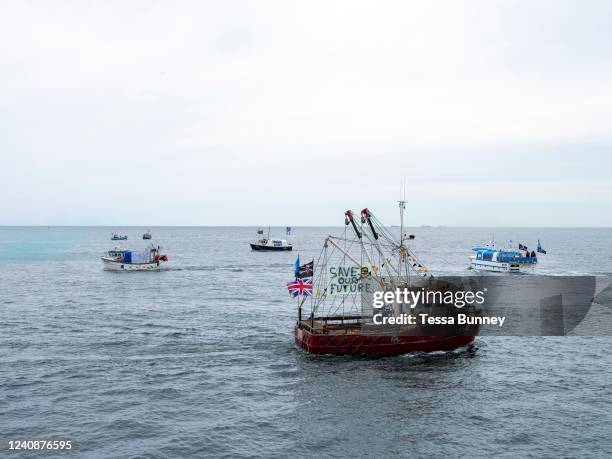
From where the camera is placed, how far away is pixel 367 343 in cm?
4662

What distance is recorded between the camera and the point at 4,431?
102 feet

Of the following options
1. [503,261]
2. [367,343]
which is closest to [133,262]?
[503,261]

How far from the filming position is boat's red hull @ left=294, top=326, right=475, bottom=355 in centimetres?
4638

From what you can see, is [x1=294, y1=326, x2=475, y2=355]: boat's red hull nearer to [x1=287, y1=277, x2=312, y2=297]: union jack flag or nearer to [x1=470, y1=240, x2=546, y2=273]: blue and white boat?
[x1=287, y1=277, x2=312, y2=297]: union jack flag

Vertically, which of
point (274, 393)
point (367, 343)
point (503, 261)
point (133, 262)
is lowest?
point (274, 393)

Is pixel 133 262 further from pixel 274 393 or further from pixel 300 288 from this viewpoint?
pixel 274 393

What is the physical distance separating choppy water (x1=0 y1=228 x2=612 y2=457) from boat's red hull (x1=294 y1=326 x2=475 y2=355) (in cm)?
84

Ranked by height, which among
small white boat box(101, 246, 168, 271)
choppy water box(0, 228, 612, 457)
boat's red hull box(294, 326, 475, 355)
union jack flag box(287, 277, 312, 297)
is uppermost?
union jack flag box(287, 277, 312, 297)

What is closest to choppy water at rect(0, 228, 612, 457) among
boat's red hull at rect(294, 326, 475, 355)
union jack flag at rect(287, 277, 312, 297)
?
boat's red hull at rect(294, 326, 475, 355)

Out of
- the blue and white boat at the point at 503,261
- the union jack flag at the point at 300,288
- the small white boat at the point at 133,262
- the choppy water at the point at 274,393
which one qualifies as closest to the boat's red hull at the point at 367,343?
the choppy water at the point at 274,393

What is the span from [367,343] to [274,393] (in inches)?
445

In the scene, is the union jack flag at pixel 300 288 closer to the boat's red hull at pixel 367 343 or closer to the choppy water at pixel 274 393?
the boat's red hull at pixel 367 343

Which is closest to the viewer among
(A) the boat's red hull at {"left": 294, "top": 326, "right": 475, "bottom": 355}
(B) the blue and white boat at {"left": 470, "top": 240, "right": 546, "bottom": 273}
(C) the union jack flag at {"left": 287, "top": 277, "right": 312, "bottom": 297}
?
(A) the boat's red hull at {"left": 294, "top": 326, "right": 475, "bottom": 355}

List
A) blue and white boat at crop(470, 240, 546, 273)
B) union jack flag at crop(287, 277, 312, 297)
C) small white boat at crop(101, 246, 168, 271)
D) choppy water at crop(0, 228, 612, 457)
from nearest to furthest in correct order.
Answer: choppy water at crop(0, 228, 612, 457), union jack flag at crop(287, 277, 312, 297), small white boat at crop(101, 246, 168, 271), blue and white boat at crop(470, 240, 546, 273)
